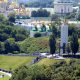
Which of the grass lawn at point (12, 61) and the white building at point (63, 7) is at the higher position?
the grass lawn at point (12, 61)

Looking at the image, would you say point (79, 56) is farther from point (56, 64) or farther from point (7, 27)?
point (7, 27)

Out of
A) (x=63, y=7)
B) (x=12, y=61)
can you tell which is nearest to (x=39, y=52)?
(x=12, y=61)

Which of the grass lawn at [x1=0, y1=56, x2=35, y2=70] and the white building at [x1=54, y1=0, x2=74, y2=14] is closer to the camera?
the grass lawn at [x1=0, y1=56, x2=35, y2=70]

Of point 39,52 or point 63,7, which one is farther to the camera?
point 63,7

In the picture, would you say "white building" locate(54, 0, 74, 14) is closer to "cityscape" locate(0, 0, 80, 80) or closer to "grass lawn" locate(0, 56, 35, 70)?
"cityscape" locate(0, 0, 80, 80)

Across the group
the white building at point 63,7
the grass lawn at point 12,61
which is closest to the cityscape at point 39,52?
the grass lawn at point 12,61

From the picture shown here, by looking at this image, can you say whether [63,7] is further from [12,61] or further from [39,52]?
[12,61]

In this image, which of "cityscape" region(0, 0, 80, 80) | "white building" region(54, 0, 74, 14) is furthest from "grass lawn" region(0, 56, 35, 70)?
"white building" region(54, 0, 74, 14)

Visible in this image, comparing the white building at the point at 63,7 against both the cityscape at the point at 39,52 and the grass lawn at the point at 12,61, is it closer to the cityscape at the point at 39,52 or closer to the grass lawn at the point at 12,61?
the cityscape at the point at 39,52

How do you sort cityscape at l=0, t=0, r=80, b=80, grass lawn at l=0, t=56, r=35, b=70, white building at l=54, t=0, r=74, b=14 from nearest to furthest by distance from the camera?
cityscape at l=0, t=0, r=80, b=80 → grass lawn at l=0, t=56, r=35, b=70 → white building at l=54, t=0, r=74, b=14
